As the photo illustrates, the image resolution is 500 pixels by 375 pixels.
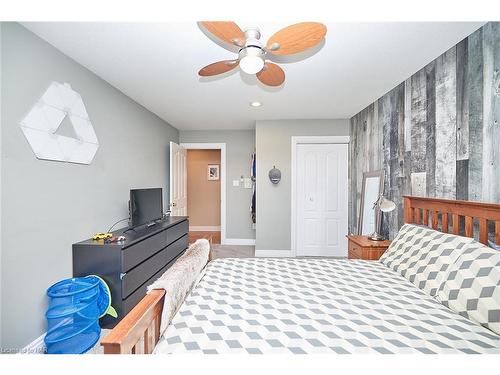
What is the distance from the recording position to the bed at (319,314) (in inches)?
36.8

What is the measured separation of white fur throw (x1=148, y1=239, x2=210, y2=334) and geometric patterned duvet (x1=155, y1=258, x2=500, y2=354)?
60 millimetres

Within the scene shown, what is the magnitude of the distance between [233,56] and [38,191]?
6.31 ft

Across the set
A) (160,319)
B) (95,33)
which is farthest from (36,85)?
(160,319)

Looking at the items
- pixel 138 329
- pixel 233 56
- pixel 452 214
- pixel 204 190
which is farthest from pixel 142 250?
pixel 204 190

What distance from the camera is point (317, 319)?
44.4 inches

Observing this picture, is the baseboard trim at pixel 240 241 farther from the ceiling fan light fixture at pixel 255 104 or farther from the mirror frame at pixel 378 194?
the ceiling fan light fixture at pixel 255 104

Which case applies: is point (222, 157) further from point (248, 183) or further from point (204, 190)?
point (204, 190)

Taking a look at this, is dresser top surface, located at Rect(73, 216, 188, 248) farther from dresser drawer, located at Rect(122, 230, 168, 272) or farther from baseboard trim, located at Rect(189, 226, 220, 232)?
baseboard trim, located at Rect(189, 226, 220, 232)

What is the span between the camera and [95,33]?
5.67 ft

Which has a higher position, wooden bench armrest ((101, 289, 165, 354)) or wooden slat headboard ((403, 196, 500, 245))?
wooden slat headboard ((403, 196, 500, 245))

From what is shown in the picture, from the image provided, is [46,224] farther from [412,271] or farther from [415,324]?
[412,271]

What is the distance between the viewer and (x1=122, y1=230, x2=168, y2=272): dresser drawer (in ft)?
7.10

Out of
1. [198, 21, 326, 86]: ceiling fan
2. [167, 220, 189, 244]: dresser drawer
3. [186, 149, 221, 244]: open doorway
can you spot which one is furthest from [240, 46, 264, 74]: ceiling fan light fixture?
[186, 149, 221, 244]: open doorway

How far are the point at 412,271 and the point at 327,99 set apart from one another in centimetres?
236
